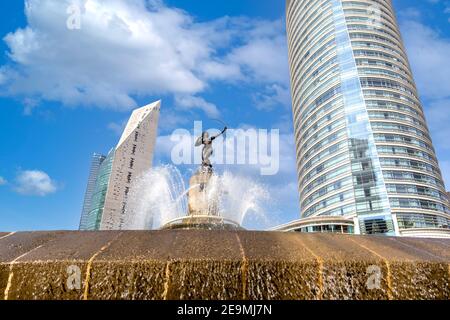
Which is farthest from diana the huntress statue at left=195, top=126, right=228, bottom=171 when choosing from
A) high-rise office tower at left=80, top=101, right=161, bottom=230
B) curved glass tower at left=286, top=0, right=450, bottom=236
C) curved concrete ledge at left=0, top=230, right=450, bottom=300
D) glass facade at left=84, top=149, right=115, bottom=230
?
glass facade at left=84, top=149, right=115, bottom=230

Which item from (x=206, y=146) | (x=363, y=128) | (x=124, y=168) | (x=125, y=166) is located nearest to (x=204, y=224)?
(x=206, y=146)

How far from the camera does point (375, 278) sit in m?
4.88

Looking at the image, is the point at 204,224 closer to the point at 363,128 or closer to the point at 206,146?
the point at 206,146

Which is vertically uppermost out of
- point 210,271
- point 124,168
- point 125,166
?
point 125,166

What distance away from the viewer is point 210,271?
464 centimetres

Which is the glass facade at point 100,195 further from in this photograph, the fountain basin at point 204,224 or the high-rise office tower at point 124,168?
the fountain basin at point 204,224

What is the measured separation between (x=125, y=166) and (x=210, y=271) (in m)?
98.2

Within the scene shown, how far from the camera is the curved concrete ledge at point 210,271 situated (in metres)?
4.55

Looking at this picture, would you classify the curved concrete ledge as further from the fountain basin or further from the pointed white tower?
the pointed white tower

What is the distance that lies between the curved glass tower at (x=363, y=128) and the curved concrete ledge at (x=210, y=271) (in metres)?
54.8

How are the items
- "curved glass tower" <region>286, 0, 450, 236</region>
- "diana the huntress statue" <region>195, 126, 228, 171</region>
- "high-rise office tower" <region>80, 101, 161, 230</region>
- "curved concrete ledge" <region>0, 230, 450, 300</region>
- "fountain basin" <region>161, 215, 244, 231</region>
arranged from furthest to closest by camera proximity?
"high-rise office tower" <region>80, 101, 161, 230</region> → "curved glass tower" <region>286, 0, 450, 236</region> → "diana the huntress statue" <region>195, 126, 228, 171</region> → "fountain basin" <region>161, 215, 244, 231</region> → "curved concrete ledge" <region>0, 230, 450, 300</region>

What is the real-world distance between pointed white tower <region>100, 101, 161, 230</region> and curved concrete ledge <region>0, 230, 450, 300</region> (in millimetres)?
92989

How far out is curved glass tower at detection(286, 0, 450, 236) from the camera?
5575cm

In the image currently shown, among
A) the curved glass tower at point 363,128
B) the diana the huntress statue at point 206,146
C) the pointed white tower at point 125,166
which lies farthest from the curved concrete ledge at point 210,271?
the pointed white tower at point 125,166
